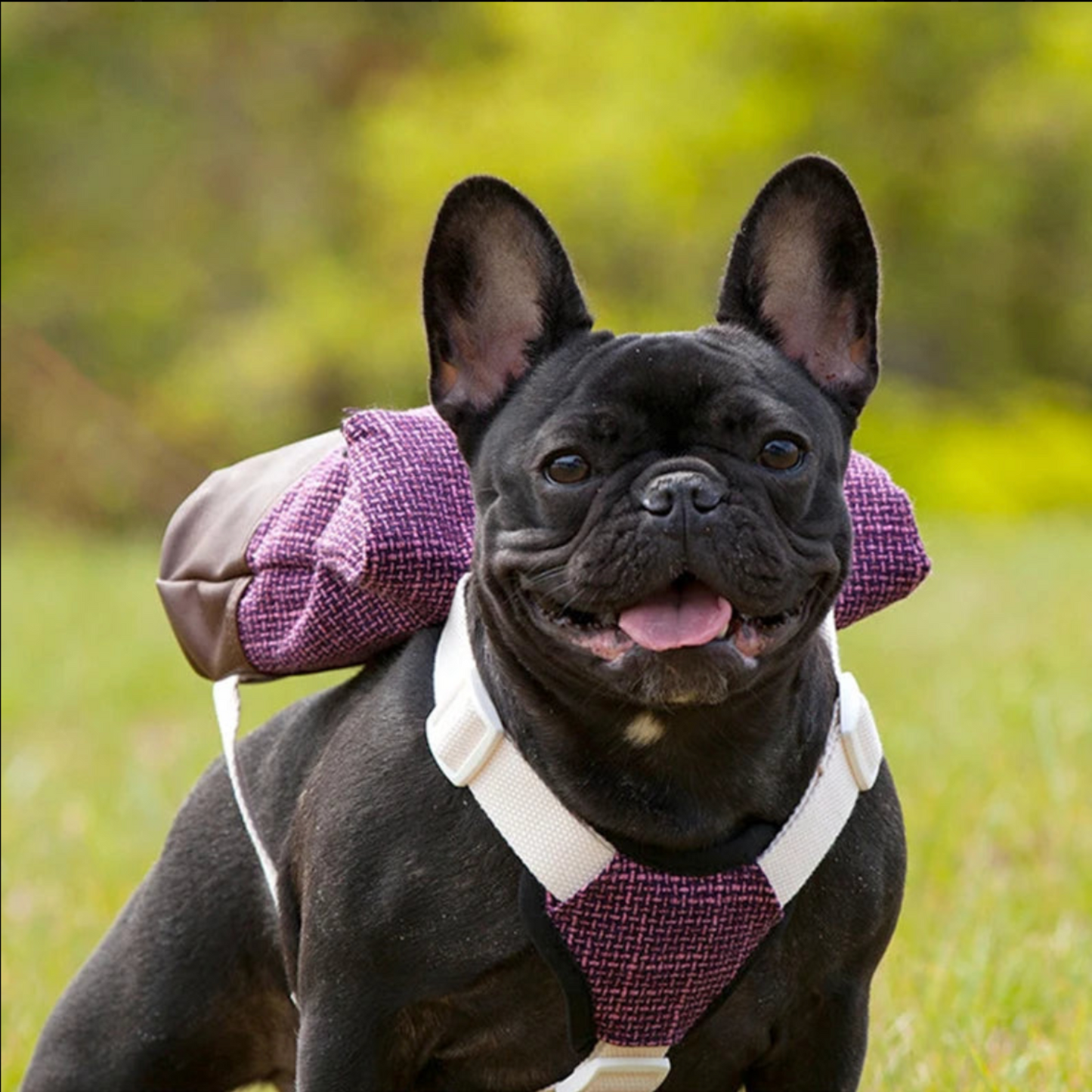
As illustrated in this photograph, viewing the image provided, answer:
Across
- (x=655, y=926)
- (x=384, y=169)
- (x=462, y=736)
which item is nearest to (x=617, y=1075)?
(x=655, y=926)

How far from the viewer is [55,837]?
5855mm

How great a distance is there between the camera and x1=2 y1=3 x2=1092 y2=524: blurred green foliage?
834 inches

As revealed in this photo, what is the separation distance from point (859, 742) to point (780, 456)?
0.48 meters

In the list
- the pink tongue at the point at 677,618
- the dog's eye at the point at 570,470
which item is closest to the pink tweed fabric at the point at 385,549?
the dog's eye at the point at 570,470

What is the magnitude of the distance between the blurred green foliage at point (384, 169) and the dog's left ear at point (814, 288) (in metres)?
17.1

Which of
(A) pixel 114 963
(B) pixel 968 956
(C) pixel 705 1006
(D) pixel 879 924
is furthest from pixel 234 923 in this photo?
(B) pixel 968 956

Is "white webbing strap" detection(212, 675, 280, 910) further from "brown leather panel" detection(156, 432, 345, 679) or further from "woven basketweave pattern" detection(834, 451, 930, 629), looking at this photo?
"woven basketweave pattern" detection(834, 451, 930, 629)

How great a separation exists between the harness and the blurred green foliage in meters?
17.4

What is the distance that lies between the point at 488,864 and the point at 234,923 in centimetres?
70

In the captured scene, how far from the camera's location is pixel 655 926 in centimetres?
293

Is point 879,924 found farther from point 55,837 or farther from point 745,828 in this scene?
point 55,837

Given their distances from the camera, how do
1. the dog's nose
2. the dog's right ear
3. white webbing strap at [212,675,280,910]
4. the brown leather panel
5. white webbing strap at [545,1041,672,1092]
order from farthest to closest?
the brown leather panel
white webbing strap at [212,675,280,910]
the dog's right ear
white webbing strap at [545,1041,672,1092]
the dog's nose

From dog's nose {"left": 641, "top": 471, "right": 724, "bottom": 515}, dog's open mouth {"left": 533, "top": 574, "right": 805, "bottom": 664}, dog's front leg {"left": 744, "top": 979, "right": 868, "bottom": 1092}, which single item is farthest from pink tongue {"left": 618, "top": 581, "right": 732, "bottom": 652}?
dog's front leg {"left": 744, "top": 979, "right": 868, "bottom": 1092}

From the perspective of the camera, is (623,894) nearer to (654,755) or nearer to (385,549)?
(654,755)
